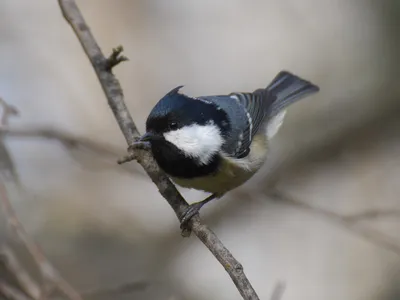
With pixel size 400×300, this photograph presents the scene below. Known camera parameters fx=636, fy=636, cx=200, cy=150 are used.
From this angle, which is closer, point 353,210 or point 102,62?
point 102,62

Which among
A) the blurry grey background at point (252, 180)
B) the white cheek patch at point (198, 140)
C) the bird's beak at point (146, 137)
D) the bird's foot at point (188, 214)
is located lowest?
the blurry grey background at point (252, 180)

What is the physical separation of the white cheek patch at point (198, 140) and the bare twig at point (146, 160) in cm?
9

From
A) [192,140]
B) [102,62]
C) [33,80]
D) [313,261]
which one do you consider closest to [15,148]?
[33,80]

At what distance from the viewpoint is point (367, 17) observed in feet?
17.1

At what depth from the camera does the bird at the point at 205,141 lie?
1.83m

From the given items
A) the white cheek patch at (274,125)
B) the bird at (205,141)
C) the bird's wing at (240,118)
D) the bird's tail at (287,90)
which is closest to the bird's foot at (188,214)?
the bird at (205,141)

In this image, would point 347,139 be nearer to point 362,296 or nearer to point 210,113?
point 362,296

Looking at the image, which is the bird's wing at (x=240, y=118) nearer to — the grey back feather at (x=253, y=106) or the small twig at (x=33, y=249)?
the grey back feather at (x=253, y=106)

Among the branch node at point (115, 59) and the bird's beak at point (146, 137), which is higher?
the branch node at point (115, 59)

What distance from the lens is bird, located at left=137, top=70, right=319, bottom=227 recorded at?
6.02 ft

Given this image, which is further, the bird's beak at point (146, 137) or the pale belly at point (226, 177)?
the pale belly at point (226, 177)

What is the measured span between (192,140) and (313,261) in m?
2.52

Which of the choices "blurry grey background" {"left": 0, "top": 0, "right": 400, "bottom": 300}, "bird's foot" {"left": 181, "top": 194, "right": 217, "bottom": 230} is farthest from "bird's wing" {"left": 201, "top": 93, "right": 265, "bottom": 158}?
"blurry grey background" {"left": 0, "top": 0, "right": 400, "bottom": 300}

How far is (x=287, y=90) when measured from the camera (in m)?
2.84
